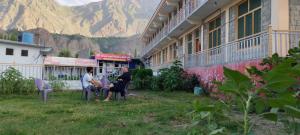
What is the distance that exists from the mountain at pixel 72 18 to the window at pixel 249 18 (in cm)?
11379

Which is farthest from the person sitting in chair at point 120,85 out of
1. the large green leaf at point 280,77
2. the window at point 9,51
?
the window at point 9,51

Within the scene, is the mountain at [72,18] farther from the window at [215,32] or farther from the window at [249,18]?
the window at [249,18]

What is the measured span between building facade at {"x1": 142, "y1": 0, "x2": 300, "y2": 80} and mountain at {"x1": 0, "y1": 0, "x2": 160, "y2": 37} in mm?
108670

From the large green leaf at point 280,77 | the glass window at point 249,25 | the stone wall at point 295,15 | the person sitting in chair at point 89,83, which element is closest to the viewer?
the large green leaf at point 280,77

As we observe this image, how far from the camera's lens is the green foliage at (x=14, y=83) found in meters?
12.0

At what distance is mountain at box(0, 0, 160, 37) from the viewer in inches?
5069

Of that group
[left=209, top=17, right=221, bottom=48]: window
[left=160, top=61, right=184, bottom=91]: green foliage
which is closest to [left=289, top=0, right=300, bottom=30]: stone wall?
[left=209, top=17, right=221, bottom=48]: window

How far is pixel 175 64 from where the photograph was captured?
53.5 ft

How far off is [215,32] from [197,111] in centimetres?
1432

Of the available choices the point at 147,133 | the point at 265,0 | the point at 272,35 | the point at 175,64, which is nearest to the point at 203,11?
the point at 175,64

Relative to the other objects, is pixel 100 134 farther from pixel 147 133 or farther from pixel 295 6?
pixel 295 6

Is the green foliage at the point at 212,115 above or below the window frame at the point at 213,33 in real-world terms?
below

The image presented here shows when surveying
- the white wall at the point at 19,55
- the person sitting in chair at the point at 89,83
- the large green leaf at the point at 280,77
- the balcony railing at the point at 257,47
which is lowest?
the person sitting in chair at the point at 89,83

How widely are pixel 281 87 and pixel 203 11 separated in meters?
15.0
